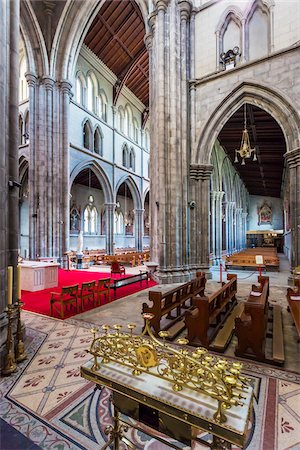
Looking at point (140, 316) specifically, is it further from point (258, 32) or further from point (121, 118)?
point (121, 118)

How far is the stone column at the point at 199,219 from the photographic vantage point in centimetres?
1020

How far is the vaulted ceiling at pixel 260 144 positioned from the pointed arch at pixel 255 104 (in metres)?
2.19

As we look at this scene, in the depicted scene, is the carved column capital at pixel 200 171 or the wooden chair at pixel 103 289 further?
the carved column capital at pixel 200 171

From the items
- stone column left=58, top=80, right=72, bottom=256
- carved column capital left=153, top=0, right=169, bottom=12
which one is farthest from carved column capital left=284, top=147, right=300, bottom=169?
stone column left=58, top=80, right=72, bottom=256

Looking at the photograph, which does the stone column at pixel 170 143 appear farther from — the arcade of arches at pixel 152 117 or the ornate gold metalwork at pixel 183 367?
the ornate gold metalwork at pixel 183 367

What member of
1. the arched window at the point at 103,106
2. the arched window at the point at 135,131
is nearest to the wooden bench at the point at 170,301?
the arched window at the point at 103,106

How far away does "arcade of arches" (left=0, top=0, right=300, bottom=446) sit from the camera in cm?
857

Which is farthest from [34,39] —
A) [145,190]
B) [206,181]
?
[145,190]

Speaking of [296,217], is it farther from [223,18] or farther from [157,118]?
[223,18]

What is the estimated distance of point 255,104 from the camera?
31.2 ft

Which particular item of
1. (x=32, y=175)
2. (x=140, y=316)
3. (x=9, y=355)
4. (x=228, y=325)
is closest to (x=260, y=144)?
(x=32, y=175)

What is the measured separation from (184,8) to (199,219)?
8.38m

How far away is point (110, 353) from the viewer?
1.86 m

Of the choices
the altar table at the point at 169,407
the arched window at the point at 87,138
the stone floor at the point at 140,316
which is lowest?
the stone floor at the point at 140,316
